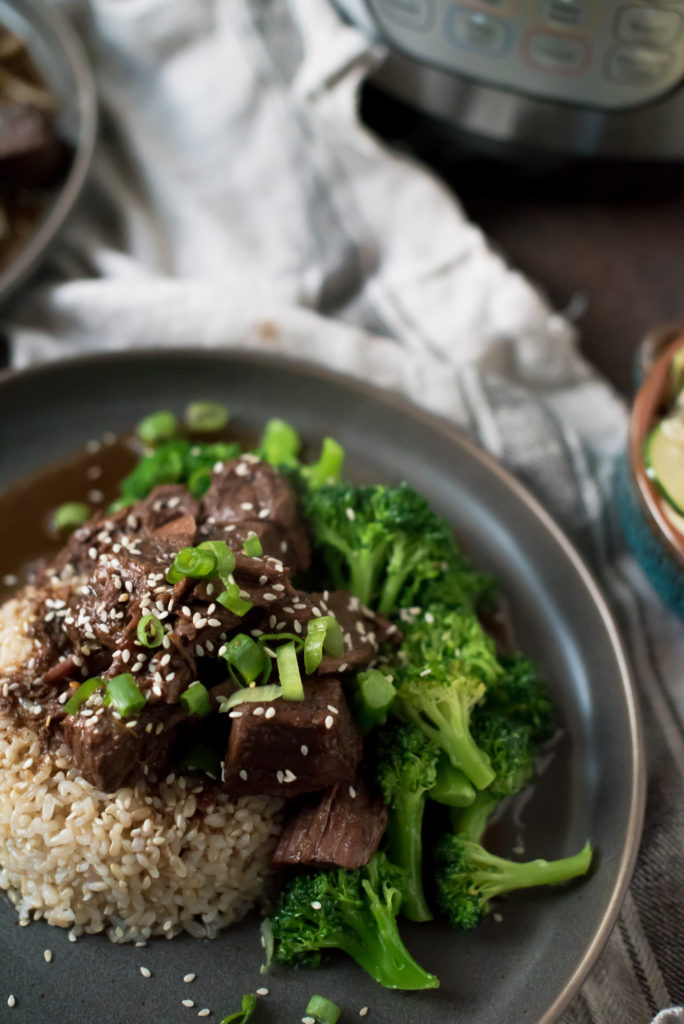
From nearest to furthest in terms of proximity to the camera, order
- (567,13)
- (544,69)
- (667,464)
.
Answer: (667,464), (567,13), (544,69)

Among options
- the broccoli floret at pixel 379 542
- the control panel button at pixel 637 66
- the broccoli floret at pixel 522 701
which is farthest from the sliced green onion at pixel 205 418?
the control panel button at pixel 637 66

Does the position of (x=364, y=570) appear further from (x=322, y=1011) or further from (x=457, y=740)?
(x=322, y=1011)

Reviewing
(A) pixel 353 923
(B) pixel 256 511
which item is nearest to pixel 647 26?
(B) pixel 256 511

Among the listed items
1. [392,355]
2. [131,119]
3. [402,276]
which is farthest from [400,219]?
[131,119]

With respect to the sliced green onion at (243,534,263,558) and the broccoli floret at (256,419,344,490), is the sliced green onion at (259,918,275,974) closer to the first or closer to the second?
the sliced green onion at (243,534,263,558)

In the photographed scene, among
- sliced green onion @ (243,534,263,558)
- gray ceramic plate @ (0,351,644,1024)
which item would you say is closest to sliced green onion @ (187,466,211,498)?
gray ceramic plate @ (0,351,644,1024)

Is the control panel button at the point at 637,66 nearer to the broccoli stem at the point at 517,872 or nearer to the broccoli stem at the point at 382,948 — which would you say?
the broccoli stem at the point at 517,872
